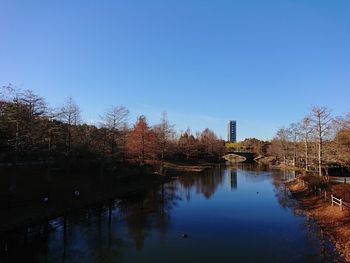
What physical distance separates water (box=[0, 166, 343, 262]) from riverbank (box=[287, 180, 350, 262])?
24.2 inches

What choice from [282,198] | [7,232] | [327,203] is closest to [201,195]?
[282,198]

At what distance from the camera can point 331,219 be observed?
77.5ft

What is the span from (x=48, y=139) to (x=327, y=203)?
87.3 ft

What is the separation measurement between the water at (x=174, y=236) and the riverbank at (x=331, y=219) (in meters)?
0.62

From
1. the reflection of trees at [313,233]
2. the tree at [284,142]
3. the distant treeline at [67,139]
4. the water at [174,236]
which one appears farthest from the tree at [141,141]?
the tree at [284,142]

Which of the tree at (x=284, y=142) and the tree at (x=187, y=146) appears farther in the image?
the tree at (x=187, y=146)

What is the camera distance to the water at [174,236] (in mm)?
17484

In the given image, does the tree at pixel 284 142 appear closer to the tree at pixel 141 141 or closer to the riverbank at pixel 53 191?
the tree at pixel 141 141

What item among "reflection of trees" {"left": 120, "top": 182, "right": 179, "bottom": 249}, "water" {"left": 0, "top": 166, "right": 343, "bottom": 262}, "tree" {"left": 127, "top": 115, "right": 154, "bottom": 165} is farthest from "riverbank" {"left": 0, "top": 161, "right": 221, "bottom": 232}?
"tree" {"left": 127, "top": 115, "right": 154, "bottom": 165}

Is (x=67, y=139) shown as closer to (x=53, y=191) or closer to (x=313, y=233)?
(x=53, y=191)

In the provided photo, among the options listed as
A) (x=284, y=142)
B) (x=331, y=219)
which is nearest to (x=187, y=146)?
(x=284, y=142)

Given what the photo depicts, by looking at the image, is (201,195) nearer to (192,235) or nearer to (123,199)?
(123,199)

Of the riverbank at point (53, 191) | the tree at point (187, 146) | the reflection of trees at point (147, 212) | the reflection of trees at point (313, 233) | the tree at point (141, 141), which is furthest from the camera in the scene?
the tree at point (187, 146)

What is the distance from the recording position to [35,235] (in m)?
21.4
